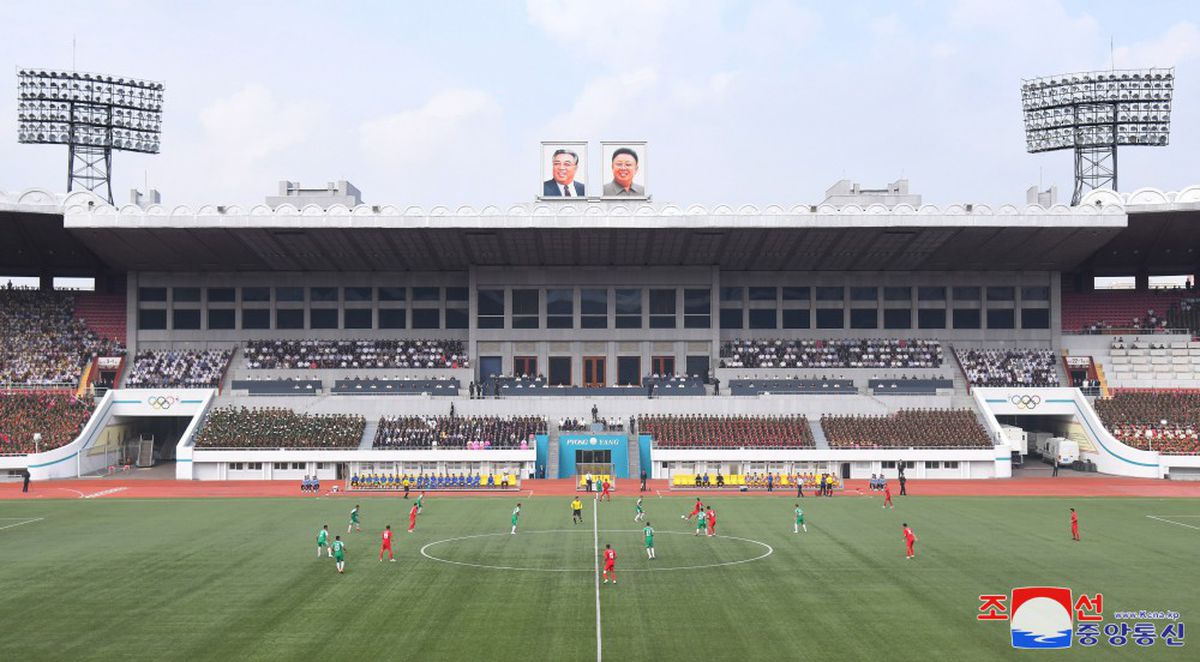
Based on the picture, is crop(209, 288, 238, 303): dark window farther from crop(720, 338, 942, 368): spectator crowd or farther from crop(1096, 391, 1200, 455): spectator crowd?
crop(1096, 391, 1200, 455): spectator crowd

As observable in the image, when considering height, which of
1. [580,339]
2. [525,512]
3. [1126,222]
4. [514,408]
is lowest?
[525,512]

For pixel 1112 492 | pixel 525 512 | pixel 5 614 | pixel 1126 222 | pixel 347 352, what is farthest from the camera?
pixel 347 352

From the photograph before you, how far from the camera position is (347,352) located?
82.1m

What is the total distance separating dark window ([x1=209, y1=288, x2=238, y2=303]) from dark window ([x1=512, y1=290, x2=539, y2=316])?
2382 centimetres

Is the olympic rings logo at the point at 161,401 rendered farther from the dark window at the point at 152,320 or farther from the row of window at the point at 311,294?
the row of window at the point at 311,294

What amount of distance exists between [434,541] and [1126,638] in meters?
24.8

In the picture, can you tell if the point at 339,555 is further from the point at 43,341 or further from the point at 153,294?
the point at 43,341

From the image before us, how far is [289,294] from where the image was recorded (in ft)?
276

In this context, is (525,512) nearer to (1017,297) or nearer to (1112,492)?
(1112,492)

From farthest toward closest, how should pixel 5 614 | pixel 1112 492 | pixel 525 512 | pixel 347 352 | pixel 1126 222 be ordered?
pixel 347 352, pixel 1126 222, pixel 1112 492, pixel 525 512, pixel 5 614

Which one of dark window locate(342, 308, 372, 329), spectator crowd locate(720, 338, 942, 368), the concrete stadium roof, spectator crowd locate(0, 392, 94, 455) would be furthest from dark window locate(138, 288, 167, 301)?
spectator crowd locate(720, 338, 942, 368)

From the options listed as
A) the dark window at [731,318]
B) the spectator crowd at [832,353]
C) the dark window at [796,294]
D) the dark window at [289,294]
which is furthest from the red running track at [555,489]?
the dark window at [796,294]

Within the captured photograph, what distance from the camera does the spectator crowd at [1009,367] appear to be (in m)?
77.6

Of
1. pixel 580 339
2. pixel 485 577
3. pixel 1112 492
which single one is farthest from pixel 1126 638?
pixel 580 339
